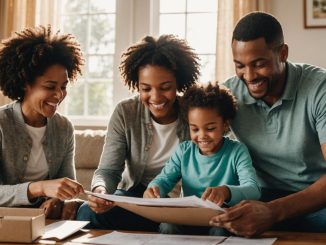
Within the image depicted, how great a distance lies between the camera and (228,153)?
6.23 feet

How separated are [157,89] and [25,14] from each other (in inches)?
94.2

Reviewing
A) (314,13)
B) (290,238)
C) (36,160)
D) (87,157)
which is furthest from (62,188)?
(314,13)

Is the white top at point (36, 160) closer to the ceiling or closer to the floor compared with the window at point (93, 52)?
closer to the floor

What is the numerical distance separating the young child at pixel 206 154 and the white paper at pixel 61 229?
0.26m

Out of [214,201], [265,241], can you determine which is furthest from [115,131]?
[265,241]

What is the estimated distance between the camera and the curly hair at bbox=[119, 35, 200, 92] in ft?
7.01

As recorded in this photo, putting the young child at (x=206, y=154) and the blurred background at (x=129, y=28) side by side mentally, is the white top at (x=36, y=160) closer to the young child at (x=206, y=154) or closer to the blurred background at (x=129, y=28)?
the young child at (x=206, y=154)

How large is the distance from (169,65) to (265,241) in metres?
0.88

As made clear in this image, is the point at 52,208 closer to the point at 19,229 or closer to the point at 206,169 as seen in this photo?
the point at 19,229

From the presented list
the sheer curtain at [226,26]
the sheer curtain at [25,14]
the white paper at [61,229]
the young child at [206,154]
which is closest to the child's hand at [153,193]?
the young child at [206,154]

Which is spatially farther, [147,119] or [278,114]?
[147,119]

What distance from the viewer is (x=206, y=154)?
1949 mm

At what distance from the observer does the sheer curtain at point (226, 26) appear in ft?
12.2

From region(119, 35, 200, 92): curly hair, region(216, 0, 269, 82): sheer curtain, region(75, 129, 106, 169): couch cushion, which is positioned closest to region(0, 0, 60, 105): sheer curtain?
region(75, 129, 106, 169): couch cushion
